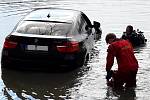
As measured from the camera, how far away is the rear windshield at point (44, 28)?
35.7ft

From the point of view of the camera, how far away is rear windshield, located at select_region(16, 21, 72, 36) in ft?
35.7

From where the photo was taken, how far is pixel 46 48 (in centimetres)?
1049

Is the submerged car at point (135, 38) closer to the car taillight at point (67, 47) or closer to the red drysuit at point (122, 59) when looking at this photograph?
the car taillight at point (67, 47)

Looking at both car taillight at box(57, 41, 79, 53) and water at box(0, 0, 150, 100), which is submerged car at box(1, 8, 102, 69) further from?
water at box(0, 0, 150, 100)

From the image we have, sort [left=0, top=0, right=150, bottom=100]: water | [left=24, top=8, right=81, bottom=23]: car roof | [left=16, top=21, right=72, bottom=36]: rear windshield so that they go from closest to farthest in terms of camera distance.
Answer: [left=0, top=0, right=150, bottom=100]: water < [left=16, top=21, right=72, bottom=36]: rear windshield < [left=24, top=8, right=81, bottom=23]: car roof

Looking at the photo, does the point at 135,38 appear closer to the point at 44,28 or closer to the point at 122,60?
the point at 44,28

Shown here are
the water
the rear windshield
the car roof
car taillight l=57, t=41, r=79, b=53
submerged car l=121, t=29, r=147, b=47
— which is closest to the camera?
the water

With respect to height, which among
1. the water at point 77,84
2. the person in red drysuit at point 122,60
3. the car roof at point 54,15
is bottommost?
the water at point 77,84

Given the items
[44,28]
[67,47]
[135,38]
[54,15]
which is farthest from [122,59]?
[135,38]

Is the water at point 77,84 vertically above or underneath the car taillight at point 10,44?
underneath

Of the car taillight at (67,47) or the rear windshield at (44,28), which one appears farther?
the rear windshield at (44,28)

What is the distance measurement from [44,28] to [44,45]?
2.33ft

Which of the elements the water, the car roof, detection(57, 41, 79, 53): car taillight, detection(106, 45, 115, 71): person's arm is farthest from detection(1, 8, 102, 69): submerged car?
detection(106, 45, 115, 71): person's arm

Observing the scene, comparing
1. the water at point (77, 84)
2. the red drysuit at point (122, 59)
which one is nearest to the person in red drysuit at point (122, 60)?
the red drysuit at point (122, 59)
